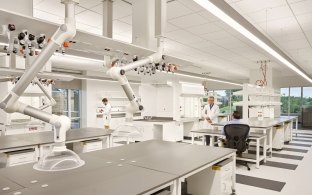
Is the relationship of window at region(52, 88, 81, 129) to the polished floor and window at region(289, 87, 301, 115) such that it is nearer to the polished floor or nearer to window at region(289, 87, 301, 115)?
the polished floor

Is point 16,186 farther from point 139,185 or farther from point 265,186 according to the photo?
point 265,186

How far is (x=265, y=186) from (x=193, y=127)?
5.57 meters

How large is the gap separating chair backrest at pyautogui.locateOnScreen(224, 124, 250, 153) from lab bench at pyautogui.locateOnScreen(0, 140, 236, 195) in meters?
1.72

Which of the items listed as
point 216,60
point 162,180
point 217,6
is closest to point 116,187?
point 162,180

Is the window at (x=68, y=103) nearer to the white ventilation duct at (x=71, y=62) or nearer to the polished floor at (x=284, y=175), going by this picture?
the white ventilation duct at (x=71, y=62)

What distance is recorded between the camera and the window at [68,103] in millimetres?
10344

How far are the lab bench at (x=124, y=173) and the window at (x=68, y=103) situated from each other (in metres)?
8.25

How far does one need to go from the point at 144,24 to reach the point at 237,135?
301 cm

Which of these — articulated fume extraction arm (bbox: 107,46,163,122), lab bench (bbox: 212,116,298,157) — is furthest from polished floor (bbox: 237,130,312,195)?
articulated fume extraction arm (bbox: 107,46,163,122)

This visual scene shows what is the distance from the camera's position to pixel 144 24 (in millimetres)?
2916

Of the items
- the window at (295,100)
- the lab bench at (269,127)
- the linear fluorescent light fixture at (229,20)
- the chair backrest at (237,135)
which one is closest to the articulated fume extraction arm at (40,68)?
the linear fluorescent light fixture at (229,20)

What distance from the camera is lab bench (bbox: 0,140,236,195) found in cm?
173

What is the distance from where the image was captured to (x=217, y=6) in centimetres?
256

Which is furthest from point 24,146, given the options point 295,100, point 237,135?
point 295,100
